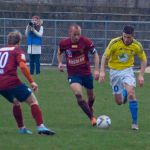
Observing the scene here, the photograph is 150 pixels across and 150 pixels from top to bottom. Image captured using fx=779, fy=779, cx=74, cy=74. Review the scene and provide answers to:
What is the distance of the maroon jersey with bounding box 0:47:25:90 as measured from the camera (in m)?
11.5

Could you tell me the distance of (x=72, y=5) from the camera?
3484 cm

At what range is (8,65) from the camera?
11469mm

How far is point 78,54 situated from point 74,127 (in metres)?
1.33

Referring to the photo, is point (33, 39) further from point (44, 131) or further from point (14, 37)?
point (44, 131)

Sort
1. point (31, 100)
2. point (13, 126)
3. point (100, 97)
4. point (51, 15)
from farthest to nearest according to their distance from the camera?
1. point (51, 15)
2. point (100, 97)
3. point (13, 126)
4. point (31, 100)

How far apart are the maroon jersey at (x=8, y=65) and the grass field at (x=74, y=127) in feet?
2.60

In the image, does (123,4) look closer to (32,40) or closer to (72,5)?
(72,5)

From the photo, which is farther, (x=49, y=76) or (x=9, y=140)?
(x=49, y=76)

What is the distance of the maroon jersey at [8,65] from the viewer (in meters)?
11.5

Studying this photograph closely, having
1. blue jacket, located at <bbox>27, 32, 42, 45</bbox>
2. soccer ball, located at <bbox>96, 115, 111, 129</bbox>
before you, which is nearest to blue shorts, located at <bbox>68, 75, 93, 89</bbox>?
soccer ball, located at <bbox>96, 115, 111, 129</bbox>

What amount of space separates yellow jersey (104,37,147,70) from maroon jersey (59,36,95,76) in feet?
1.25

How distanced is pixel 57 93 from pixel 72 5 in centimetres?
1603

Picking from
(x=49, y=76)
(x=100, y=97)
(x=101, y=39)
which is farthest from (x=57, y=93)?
(x=101, y=39)

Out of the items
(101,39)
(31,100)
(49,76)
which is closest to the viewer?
(31,100)
